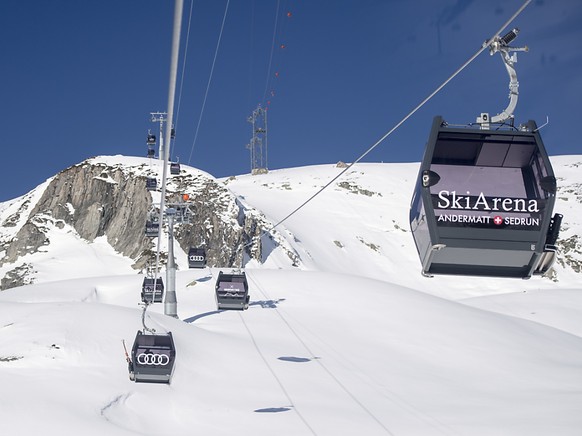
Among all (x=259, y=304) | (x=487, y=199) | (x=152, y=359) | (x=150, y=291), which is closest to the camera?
(x=487, y=199)

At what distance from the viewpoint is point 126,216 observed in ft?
284

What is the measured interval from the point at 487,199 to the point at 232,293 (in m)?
21.6

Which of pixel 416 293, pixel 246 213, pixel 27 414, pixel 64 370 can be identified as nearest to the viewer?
pixel 27 414

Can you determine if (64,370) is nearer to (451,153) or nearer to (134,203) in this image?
(451,153)

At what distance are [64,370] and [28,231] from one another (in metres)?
67.8

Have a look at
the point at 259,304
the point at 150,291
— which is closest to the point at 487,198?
the point at 259,304

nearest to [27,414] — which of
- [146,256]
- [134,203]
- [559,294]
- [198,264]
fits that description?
[198,264]

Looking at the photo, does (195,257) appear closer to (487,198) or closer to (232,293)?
(232,293)

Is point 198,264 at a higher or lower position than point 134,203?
lower

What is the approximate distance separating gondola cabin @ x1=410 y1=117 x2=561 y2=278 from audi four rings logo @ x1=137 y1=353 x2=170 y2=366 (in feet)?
39.1

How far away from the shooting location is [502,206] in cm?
1137

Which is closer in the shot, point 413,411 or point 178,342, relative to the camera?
point 413,411

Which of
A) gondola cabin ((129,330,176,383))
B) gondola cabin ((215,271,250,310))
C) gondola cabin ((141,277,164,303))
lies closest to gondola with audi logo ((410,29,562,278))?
gondola cabin ((129,330,176,383))

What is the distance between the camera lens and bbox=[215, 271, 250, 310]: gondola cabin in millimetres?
32000
